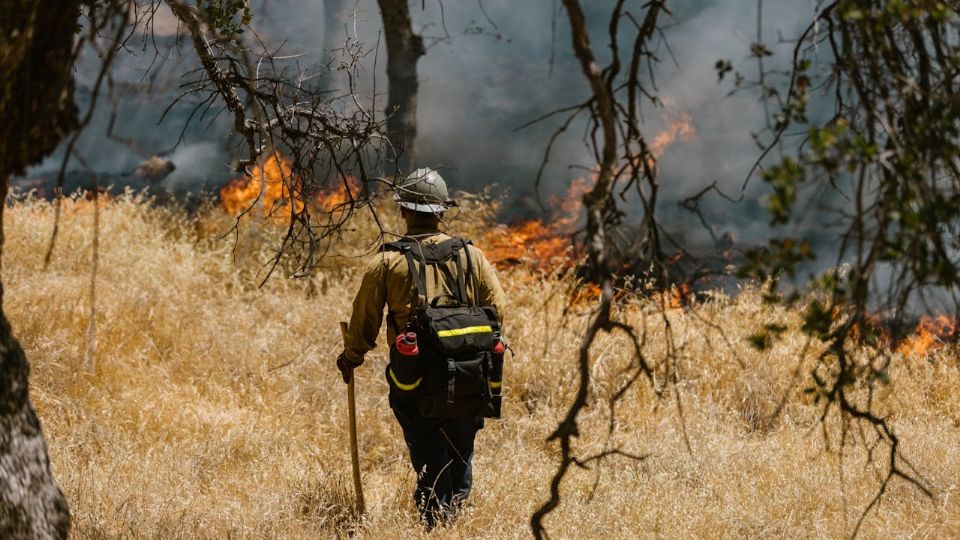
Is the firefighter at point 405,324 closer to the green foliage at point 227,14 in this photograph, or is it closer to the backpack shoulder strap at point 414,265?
the backpack shoulder strap at point 414,265

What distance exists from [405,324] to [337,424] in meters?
2.11

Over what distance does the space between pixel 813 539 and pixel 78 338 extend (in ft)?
17.3

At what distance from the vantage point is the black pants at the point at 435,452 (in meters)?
4.72

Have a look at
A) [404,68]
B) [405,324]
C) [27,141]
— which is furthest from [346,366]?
[404,68]

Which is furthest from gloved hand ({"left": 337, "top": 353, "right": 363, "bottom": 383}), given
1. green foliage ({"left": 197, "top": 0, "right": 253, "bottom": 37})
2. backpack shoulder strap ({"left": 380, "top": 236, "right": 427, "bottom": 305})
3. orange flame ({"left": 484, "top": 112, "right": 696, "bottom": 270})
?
orange flame ({"left": 484, "top": 112, "right": 696, "bottom": 270})

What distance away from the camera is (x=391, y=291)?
15.1ft

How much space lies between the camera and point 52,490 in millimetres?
3039

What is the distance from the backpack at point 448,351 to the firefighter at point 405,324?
5 cm

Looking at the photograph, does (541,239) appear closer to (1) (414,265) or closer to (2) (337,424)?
(2) (337,424)

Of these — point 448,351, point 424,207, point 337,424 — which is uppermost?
point 424,207

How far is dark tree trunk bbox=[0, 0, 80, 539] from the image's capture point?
2.49 metres

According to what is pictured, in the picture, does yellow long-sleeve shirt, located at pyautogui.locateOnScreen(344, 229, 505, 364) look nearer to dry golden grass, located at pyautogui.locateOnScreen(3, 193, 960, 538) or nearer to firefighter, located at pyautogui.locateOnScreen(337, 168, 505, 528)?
firefighter, located at pyautogui.locateOnScreen(337, 168, 505, 528)

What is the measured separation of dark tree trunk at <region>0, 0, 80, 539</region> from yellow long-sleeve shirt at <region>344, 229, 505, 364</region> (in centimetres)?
181

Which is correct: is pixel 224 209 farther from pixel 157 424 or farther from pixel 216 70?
pixel 216 70
